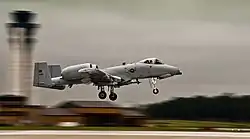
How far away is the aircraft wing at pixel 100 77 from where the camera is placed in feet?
79.4

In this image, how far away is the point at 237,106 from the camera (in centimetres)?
2873

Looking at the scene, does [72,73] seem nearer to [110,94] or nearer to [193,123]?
[110,94]

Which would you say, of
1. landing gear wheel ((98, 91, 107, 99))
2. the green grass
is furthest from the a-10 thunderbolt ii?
the green grass

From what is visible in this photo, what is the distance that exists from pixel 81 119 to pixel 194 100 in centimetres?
546

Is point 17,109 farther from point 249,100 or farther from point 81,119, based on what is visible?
point 249,100

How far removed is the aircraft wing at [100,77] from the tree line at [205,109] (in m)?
2.96

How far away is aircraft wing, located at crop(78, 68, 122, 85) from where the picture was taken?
24188mm

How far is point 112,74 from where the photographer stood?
24375 millimetres

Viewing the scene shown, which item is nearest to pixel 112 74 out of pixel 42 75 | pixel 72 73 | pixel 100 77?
pixel 100 77

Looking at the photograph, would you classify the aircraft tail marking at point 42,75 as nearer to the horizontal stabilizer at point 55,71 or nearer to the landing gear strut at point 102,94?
the horizontal stabilizer at point 55,71

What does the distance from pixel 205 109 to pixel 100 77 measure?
7.20 m

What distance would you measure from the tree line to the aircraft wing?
9.72 ft

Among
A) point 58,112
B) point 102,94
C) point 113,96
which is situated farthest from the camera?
point 58,112

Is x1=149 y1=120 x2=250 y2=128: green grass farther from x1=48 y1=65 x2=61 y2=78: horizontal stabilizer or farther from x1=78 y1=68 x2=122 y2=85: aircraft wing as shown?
x1=48 y1=65 x2=61 y2=78: horizontal stabilizer
